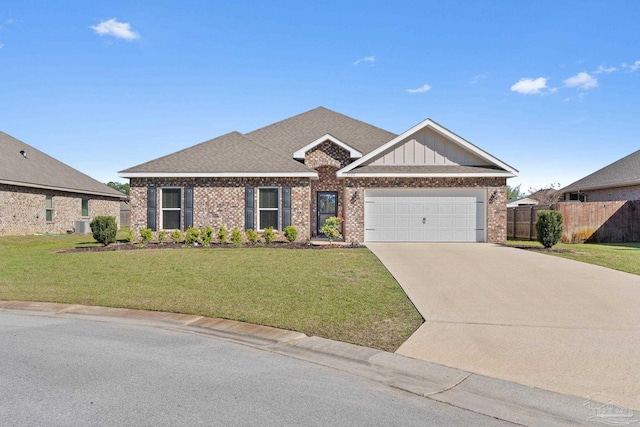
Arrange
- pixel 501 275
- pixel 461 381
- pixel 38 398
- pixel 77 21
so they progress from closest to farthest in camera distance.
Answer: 1. pixel 38 398
2. pixel 461 381
3. pixel 501 275
4. pixel 77 21

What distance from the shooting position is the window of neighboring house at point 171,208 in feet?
61.3

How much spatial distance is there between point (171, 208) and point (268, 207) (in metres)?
4.18

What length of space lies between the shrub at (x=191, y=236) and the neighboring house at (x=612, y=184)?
23.0m

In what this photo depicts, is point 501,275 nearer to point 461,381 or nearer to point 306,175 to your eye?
point 461,381

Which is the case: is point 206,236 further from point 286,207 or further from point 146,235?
point 286,207

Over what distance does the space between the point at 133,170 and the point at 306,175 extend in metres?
7.25

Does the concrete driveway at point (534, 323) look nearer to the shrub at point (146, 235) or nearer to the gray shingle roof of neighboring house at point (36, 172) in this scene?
the shrub at point (146, 235)

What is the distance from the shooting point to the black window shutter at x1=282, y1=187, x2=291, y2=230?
723 inches

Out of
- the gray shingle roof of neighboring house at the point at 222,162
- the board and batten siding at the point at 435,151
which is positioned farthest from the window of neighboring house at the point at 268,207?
the board and batten siding at the point at 435,151

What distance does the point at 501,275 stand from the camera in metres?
10.6

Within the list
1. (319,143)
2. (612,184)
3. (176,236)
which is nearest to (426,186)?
(319,143)

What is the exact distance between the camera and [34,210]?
25.4 metres

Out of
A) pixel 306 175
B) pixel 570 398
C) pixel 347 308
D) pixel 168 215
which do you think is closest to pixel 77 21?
pixel 168 215

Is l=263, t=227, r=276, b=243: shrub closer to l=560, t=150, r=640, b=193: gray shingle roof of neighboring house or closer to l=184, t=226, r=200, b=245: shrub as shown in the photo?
l=184, t=226, r=200, b=245: shrub
